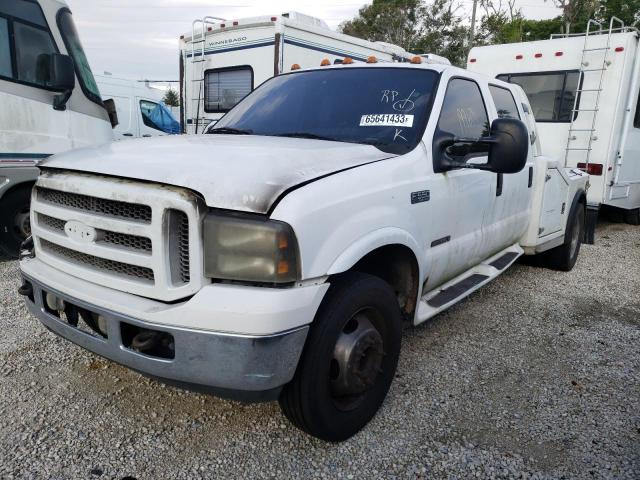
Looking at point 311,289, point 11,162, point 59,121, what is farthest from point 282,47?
point 311,289

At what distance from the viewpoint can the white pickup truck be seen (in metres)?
1.99


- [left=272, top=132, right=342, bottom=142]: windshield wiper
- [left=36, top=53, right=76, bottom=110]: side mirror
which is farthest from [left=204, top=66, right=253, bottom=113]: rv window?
[left=272, top=132, right=342, bottom=142]: windshield wiper

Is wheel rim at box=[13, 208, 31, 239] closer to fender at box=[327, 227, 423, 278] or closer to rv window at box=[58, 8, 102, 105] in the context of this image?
rv window at box=[58, 8, 102, 105]

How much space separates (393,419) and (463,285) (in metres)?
1.29

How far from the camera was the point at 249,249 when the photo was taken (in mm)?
1975

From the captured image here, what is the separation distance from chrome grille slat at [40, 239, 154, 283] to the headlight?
14.3 inches

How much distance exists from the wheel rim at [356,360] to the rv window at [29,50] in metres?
4.55

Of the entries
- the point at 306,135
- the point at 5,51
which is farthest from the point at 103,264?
the point at 5,51

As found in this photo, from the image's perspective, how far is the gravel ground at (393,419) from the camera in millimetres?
2389

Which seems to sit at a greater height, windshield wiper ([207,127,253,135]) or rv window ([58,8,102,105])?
rv window ([58,8,102,105])

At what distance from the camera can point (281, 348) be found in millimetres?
2008

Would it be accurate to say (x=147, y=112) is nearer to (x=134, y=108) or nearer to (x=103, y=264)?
(x=134, y=108)

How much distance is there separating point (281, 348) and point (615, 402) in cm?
225

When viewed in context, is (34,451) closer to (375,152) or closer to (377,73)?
(375,152)
